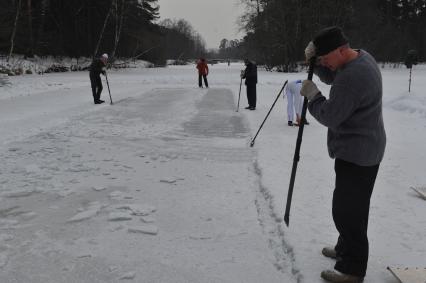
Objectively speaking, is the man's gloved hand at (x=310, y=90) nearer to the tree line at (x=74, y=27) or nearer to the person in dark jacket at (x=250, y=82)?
the person in dark jacket at (x=250, y=82)

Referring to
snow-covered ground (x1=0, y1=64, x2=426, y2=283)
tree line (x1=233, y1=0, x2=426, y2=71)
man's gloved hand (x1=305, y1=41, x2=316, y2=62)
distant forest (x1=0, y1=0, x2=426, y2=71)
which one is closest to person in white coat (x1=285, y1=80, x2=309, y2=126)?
snow-covered ground (x1=0, y1=64, x2=426, y2=283)

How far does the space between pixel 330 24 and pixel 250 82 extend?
109 feet

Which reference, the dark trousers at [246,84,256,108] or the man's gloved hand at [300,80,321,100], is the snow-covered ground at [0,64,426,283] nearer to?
the man's gloved hand at [300,80,321,100]

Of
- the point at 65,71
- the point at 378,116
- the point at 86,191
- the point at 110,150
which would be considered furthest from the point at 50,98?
the point at 65,71

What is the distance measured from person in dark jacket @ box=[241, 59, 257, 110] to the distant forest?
22.8 meters

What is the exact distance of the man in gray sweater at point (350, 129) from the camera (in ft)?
9.92

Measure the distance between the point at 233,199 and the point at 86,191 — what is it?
1.90 meters

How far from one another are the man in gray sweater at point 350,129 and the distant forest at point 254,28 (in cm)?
3461

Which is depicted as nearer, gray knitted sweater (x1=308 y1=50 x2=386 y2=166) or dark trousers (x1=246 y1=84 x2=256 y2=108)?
gray knitted sweater (x1=308 y1=50 x2=386 y2=166)

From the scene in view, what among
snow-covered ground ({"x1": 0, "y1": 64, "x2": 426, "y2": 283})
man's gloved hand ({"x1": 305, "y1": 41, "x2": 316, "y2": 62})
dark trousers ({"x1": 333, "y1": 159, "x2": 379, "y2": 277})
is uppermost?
man's gloved hand ({"x1": 305, "y1": 41, "x2": 316, "y2": 62})

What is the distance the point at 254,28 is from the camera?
45438 mm

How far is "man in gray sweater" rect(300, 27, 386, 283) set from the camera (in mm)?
3023

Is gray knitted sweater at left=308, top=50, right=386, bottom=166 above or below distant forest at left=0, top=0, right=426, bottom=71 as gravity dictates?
below

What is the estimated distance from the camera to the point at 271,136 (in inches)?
380
